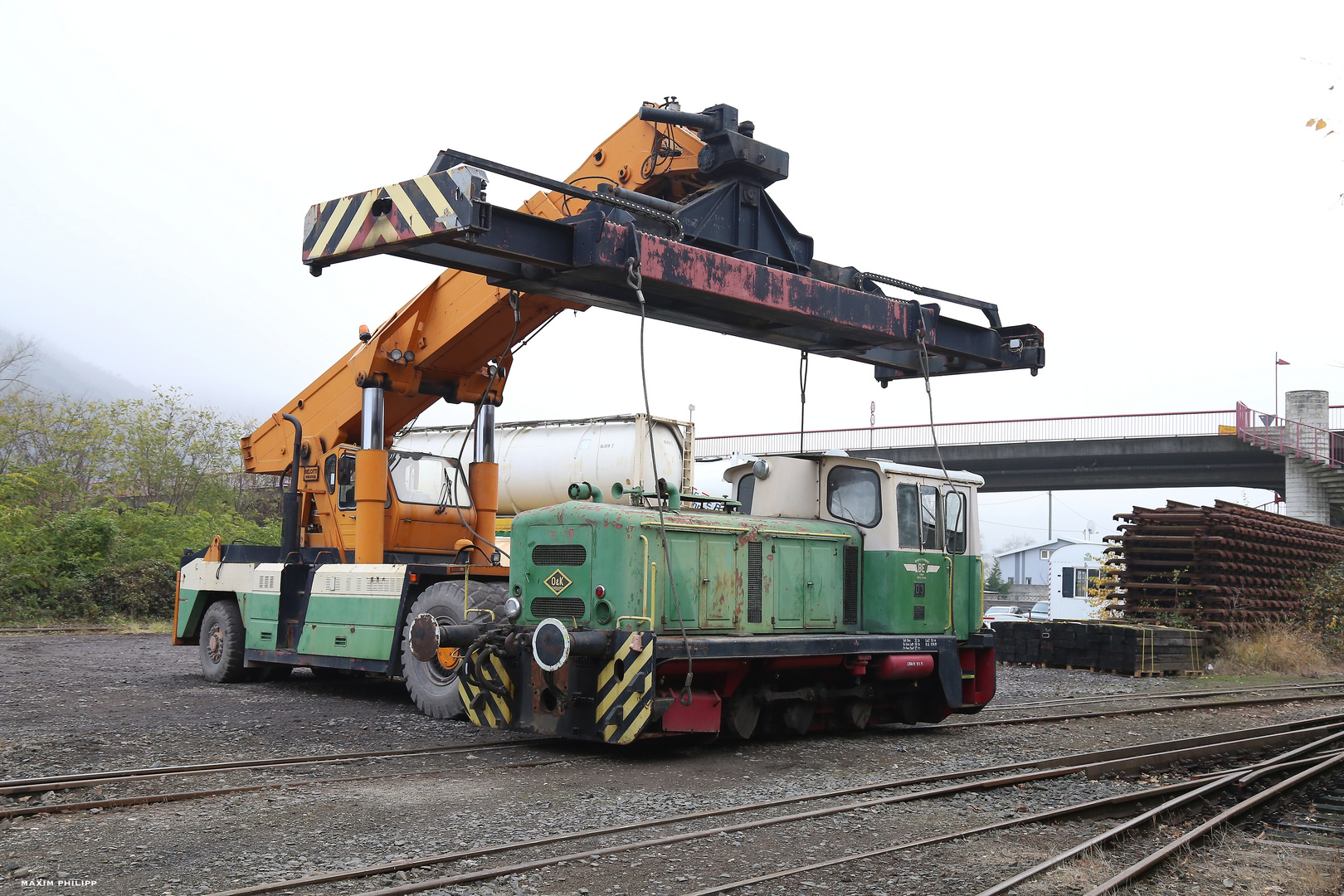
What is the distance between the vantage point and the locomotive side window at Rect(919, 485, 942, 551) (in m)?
10.4

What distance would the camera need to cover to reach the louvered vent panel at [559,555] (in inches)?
336

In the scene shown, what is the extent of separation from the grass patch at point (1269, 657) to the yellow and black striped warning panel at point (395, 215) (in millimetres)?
18525

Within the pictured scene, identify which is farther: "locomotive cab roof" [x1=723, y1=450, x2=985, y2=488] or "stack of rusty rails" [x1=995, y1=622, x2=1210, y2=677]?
"stack of rusty rails" [x1=995, y1=622, x2=1210, y2=677]

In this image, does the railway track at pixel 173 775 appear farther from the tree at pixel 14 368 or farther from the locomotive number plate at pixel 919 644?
the tree at pixel 14 368

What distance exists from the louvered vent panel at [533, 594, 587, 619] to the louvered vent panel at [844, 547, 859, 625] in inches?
112

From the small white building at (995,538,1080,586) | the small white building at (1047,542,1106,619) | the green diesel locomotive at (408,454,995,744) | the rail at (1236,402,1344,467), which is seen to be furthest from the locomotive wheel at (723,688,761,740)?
the small white building at (995,538,1080,586)

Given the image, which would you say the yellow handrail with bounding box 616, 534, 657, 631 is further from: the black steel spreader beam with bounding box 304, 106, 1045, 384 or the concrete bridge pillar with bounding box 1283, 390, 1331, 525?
the concrete bridge pillar with bounding box 1283, 390, 1331, 525

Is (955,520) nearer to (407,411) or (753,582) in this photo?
(753,582)

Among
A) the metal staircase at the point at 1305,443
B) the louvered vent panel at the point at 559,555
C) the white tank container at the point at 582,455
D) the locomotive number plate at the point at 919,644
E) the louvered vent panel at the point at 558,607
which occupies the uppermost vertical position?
the metal staircase at the point at 1305,443

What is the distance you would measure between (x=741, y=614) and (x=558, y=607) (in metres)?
1.57

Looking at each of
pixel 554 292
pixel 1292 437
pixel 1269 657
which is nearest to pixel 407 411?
pixel 554 292

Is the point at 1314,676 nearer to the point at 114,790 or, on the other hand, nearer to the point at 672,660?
the point at 672,660

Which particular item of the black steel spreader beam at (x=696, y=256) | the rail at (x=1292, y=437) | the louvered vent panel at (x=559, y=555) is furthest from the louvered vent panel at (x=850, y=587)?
the rail at (x=1292, y=437)

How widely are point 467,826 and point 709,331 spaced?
12.8 ft
